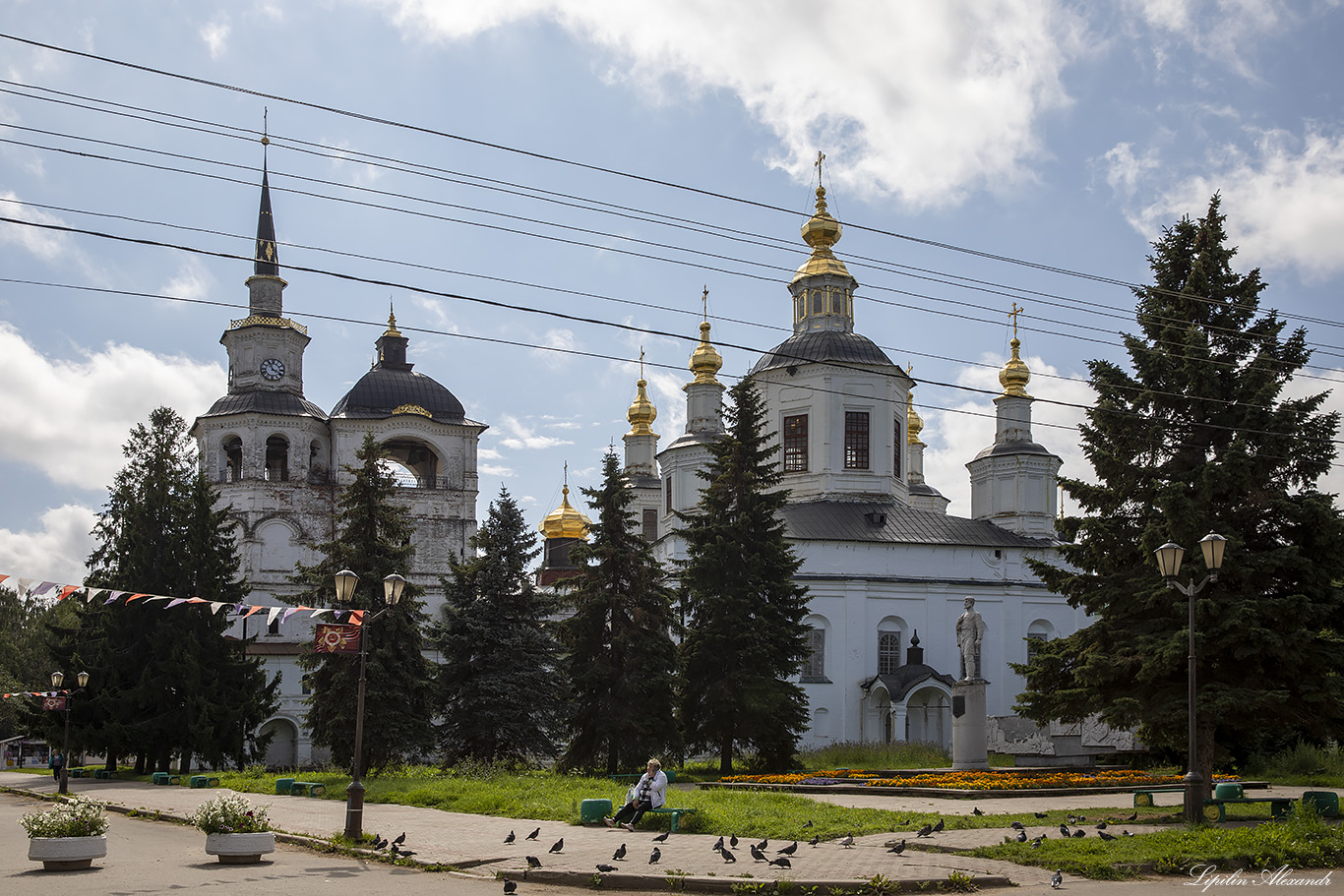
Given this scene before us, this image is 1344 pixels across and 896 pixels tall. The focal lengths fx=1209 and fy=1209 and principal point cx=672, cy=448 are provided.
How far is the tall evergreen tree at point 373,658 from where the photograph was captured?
27.1m

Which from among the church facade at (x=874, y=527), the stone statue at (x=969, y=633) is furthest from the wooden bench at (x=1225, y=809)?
the church facade at (x=874, y=527)

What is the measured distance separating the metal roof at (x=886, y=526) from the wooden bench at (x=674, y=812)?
2800 cm

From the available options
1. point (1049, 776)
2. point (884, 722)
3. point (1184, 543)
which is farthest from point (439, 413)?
point (1184, 543)

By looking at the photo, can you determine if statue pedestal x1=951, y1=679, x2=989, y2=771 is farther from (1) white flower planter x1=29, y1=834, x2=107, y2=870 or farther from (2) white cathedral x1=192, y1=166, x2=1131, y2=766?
(1) white flower planter x1=29, y1=834, x2=107, y2=870

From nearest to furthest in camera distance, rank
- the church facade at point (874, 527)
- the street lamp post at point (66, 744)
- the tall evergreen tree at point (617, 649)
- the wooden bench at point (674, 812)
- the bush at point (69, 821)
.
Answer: the bush at point (69, 821)
the wooden bench at point (674, 812)
the street lamp post at point (66, 744)
the tall evergreen tree at point (617, 649)
the church facade at point (874, 527)

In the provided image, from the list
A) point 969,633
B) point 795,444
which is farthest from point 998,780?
point 795,444

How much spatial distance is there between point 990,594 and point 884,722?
23.3 feet

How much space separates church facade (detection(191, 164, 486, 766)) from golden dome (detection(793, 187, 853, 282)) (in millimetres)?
16567

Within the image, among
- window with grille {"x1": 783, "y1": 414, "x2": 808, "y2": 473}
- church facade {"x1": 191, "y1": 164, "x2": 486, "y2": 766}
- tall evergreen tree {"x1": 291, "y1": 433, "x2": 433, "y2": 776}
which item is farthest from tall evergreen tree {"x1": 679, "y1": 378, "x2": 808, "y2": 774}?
church facade {"x1": 191, "y1": 164, "x2": 486, "y2": 766}

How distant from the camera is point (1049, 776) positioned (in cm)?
2236

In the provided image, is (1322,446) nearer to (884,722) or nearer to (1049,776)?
(1049,776)

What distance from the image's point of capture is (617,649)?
29344 millimetres

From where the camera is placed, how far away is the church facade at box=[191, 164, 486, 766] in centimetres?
5075

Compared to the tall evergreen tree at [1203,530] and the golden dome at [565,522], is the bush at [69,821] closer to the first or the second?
the tall evergreen tree at [1203,530]
